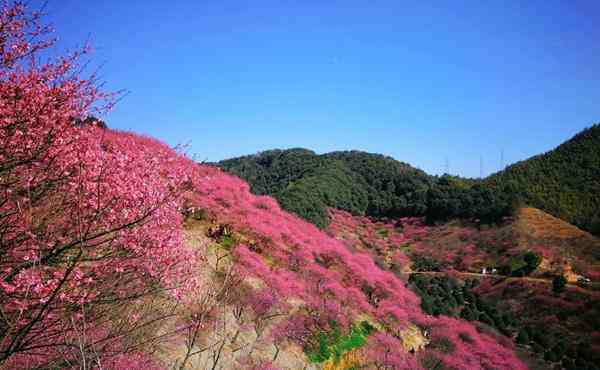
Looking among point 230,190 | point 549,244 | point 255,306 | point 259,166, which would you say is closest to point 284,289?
point 255,306

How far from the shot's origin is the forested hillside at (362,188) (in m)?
49.4

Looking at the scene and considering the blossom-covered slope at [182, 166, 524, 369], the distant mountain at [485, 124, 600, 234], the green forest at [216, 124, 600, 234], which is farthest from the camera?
the distant mountain at [485, 124, 600, 234]

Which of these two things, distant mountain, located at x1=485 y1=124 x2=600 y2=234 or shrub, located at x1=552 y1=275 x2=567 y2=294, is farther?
distant mountain, located at x1=485 y1=124 x2=600 y2=234

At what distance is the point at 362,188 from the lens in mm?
68250

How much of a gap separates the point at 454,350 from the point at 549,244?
98.7ft

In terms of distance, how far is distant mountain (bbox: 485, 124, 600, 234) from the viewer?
168ft

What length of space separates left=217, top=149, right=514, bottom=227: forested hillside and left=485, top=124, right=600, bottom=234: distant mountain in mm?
5975

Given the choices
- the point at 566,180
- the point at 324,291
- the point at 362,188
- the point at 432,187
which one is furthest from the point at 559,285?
the point at 362,188

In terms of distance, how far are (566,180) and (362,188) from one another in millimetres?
30789

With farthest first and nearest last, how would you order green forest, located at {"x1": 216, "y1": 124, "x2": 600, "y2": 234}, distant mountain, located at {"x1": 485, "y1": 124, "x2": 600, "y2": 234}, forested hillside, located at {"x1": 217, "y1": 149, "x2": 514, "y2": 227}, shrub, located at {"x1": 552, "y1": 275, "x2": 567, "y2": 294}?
1. distant mountain, located at {"x1": 485, "y1": 124, "x2": 600, "y2": 234}
2. green forest, located at {"x1": 216, "y1": 124, "x2": 600, "y2": 234}
3. forested hillside, located at {"x1": 217, "y1": 149, "x2": 514, "y2": 227}
4. shrub, located at {"x1": 552, "y1": 275, "x2": 567, "y2": 294}

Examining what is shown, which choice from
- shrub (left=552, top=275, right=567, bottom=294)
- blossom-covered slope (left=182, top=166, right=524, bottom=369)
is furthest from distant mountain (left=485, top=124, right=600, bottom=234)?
blossom-covered slope (left=182, top=166, right=524, bottom=369)

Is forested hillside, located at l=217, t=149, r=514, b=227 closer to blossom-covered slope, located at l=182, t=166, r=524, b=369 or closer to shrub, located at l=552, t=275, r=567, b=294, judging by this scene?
blossom-covered slope, located at l=182, t=166, r=524, b=369

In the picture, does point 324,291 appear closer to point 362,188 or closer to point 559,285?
point 559,285

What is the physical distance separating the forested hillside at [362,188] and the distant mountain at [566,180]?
19.6 ft
